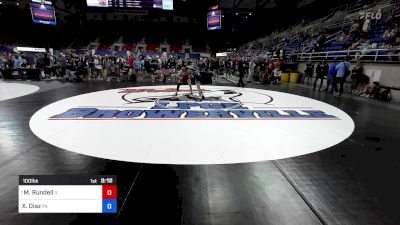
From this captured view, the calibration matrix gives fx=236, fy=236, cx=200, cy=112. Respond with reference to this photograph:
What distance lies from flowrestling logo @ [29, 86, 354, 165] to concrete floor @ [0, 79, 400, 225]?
0.91 feet

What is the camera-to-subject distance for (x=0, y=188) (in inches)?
98.2

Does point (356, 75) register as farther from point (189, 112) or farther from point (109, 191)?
point (109, 191)

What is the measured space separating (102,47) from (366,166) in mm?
47581

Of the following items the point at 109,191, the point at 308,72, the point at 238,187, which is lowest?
the point at 238,187

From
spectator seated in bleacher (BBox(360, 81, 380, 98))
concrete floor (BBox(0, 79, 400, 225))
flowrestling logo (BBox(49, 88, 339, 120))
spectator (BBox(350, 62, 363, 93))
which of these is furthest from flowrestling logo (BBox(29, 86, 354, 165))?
spectator (BBox(350, 62, 363, 93))

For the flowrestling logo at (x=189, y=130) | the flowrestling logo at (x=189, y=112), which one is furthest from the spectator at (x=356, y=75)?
the flowrestling logo at (x=189, y=112)

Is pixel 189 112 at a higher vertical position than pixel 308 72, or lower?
lower

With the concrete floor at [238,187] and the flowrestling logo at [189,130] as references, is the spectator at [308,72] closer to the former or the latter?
the flowrestling logo at [189,130]

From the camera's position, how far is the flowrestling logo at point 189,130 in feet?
11.3

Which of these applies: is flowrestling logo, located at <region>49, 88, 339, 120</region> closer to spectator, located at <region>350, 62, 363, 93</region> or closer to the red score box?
the red score box
